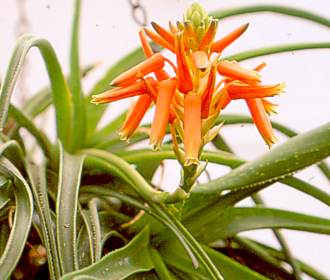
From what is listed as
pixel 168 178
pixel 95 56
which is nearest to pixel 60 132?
pixel 168 178

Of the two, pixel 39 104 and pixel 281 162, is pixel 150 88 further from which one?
pixel 39 104

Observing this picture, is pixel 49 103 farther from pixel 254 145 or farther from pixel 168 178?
pixel 254 145

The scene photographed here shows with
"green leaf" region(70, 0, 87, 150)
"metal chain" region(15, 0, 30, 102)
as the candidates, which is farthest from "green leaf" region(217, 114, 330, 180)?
"metal chain" region(15, 0, 30, 102)

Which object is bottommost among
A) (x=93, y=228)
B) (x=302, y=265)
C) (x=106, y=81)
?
(x=302, y=265)

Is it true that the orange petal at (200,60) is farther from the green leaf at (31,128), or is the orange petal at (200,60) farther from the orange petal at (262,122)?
the green leaf at (31,128)

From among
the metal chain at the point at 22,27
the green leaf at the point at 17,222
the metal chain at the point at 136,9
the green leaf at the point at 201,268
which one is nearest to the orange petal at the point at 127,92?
the green leaf at the point at 17,222

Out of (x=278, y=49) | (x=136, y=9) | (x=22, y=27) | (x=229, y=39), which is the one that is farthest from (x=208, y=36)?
(x=22, y=27)
